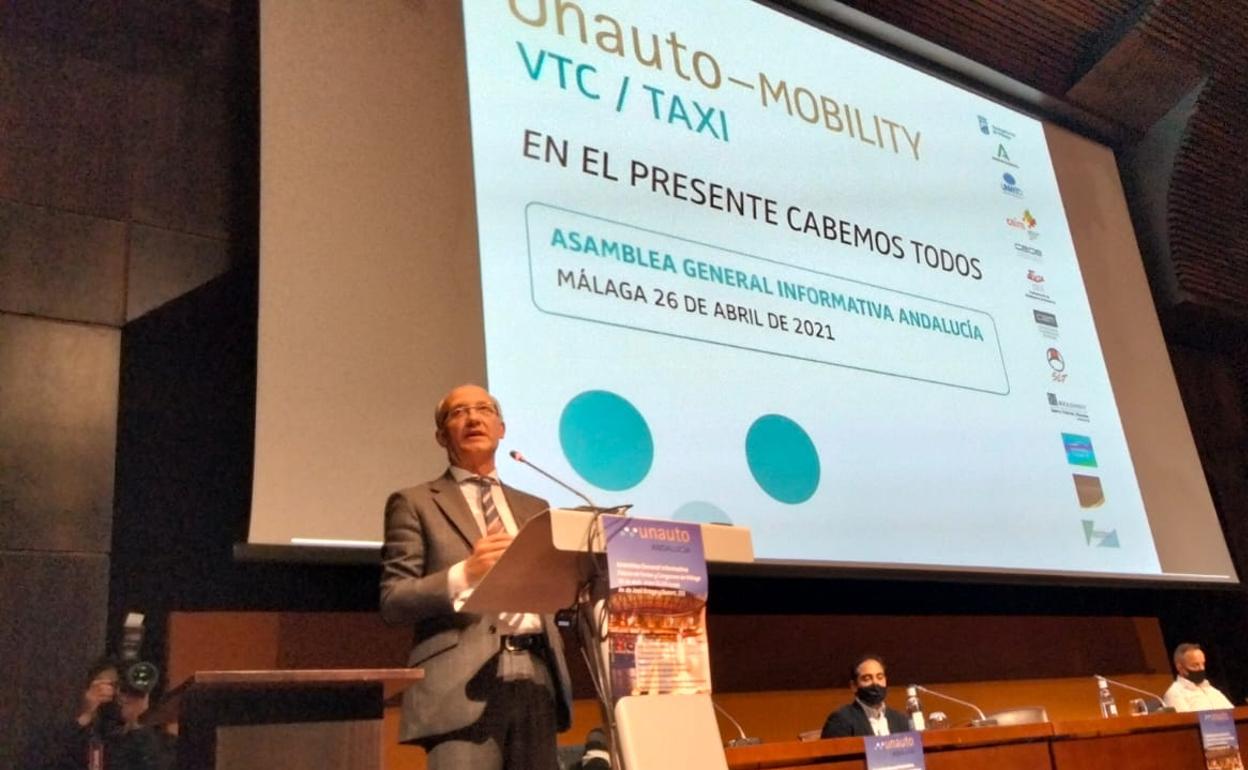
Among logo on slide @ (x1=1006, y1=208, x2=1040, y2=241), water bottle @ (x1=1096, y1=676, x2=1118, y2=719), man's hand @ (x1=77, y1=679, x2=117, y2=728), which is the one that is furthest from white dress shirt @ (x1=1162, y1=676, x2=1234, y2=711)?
man's hand @ (x1=77, y1=679, x2=117, y2=728)

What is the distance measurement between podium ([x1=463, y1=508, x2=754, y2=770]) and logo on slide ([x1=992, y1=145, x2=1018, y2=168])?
3337 mm

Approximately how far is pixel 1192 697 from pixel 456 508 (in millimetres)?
3132

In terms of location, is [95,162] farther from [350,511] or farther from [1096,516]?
[1096,516]

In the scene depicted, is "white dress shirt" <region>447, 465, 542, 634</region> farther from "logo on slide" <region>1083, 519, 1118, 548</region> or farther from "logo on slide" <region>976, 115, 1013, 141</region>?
"logo on slide" <region>976, 115, 1013, 141</region>

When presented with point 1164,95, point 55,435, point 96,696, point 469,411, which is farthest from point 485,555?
point 1164,95

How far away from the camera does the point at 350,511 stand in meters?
2.47

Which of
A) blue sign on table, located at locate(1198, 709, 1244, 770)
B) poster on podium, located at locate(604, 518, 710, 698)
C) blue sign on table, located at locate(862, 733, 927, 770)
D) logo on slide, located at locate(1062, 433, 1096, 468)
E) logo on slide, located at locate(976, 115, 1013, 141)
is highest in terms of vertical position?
logo on slide, located at locate(976, 115, 1013, 141)

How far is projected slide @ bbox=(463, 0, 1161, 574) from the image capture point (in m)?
2.89

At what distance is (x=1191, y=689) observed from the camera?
12.7 ft

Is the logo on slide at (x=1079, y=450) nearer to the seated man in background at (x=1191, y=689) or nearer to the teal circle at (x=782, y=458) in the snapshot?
the seated man in background at (x=1191, y=689)

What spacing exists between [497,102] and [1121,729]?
2.32 meters

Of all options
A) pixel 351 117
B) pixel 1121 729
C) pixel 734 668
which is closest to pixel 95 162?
pixel 351 117

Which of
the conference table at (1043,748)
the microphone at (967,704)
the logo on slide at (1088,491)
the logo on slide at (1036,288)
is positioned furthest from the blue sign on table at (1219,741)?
the logo on slide at (1036,288)

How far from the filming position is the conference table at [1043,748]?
7.36ft
